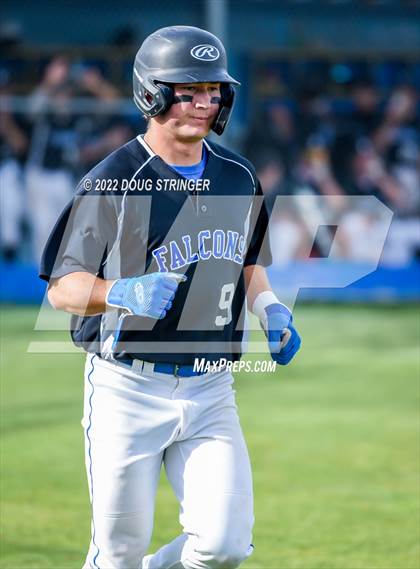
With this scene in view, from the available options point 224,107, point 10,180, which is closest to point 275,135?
point 10,180

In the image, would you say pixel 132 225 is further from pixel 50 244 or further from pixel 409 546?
pixel 409 546

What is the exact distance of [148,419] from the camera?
4066 mm

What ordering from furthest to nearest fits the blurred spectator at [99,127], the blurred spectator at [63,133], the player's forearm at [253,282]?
the blurred spectator at [99,127]
the blurred spectator at [63,133]
the player's forearm at [253,282]

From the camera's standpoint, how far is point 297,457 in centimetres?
765

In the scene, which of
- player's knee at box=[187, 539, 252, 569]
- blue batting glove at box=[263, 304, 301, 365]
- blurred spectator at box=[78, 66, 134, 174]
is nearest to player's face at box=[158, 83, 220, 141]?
blue batting glove at box=[263, 304, 301, 365]

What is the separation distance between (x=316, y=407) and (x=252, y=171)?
4.93 meters

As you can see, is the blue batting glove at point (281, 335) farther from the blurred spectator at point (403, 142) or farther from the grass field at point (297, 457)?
the blurred spectator at point (403, 142)

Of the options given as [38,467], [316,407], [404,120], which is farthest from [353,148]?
[38,467]

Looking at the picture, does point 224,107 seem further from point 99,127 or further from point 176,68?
point 99,127

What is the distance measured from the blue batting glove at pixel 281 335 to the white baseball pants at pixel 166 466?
0.88ft

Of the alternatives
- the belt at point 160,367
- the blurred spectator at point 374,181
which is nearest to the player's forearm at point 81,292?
the belt at point 160,367

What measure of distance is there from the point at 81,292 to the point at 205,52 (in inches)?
37.5

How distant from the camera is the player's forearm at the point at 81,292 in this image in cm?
401

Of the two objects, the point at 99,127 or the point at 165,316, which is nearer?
the point at 165,316
